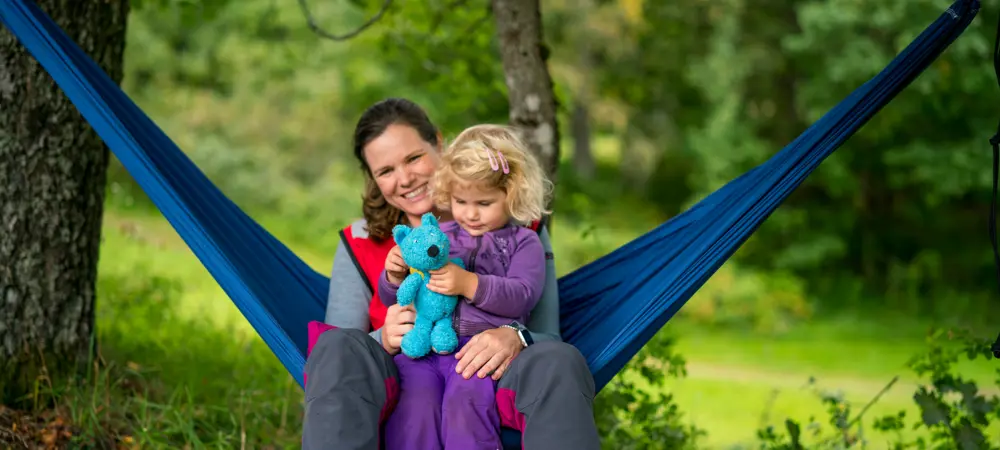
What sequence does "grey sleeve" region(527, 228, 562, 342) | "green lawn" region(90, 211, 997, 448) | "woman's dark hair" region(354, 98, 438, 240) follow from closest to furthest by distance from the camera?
"grey sleeve" region(527, 228, 562, 342) → "woman's dark hair" region(354, 98, 438, 240) → "green lawn" region(90, 211, 997, 448)

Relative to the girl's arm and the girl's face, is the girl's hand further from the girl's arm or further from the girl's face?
the girl's face

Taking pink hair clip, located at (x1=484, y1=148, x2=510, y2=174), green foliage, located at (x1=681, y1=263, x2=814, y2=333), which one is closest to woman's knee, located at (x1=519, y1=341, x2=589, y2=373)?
pink hair clip, located at (x1=484, y1=148, x2=510, y2=174)

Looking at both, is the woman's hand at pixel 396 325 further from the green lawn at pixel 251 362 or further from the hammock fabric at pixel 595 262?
the green lawn at pixel 251 362

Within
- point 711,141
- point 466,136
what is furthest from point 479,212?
point 711,141

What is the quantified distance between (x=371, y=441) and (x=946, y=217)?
9853 mm

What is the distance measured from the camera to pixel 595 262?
2.37 m

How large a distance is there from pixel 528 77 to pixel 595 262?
0.71 metres

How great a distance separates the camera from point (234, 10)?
441 inches

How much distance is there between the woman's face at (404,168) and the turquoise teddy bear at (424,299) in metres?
0.27

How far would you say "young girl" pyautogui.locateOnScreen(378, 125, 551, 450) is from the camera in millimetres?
1769

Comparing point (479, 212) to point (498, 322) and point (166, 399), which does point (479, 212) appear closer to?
point (498, 322)

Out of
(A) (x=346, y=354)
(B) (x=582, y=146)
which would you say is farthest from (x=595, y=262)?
(B) (x=582, y=146)

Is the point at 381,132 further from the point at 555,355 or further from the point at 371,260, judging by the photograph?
the point at 555,355

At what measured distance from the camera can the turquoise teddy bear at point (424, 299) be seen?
183 cm
